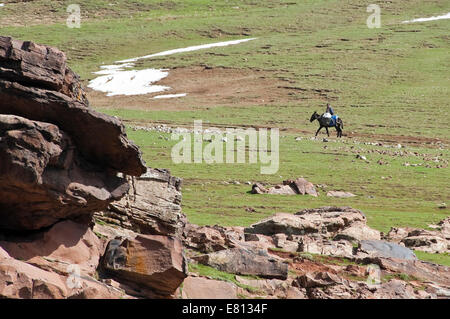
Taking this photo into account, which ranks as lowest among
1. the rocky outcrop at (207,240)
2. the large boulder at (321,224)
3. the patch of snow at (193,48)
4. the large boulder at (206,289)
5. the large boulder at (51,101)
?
the large boulder at (321,224)

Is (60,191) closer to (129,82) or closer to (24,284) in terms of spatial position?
(24,284)

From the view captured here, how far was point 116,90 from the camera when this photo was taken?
6288 centimetres

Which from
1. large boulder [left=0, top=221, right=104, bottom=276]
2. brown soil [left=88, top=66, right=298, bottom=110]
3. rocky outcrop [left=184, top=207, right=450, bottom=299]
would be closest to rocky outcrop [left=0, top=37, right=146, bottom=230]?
large boulder [left=0, top=221, right=104, bottom=276]

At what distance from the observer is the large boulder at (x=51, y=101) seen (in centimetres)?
1373

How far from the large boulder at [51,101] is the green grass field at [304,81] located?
10.4 meters

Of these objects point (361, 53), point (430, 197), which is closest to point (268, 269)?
point (430, 197)

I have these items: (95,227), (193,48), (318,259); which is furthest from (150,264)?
(193,48)

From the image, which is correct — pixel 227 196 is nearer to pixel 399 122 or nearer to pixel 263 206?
pixel 263 206

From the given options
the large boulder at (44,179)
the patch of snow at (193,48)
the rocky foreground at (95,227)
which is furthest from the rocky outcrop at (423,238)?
the patch of snow at (193,48)

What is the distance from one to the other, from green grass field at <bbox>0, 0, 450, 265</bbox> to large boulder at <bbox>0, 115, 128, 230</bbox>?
1011 centimetres

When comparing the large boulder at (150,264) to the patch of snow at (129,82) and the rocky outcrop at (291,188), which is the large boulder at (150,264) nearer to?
the rocky outcrop at (291,188)

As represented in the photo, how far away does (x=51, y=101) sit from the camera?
45.5 ft

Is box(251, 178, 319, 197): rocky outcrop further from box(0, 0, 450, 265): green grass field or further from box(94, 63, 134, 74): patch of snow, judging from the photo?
box(94, 63, 134, 74): patch of snow

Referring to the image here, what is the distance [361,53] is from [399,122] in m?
23.3
